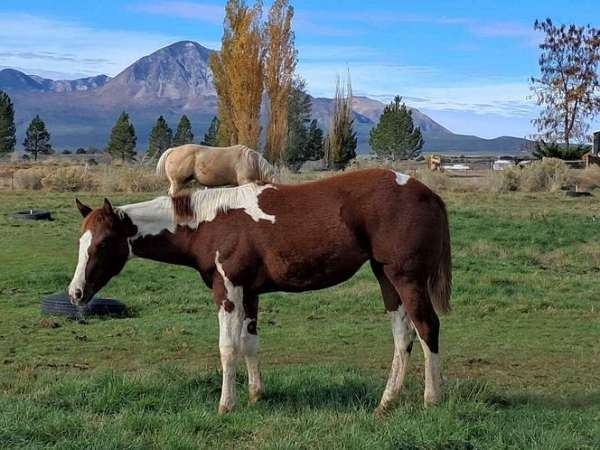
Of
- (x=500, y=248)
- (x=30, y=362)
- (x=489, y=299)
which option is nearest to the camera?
(x=30, y=362)

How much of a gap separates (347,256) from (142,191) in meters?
21.9

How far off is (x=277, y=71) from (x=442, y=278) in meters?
32.2

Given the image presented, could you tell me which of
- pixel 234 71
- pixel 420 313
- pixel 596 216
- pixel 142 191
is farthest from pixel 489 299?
pixel 234 71

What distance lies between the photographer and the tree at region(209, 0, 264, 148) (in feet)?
117

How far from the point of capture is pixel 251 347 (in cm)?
595

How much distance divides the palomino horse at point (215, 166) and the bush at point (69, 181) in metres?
18.8

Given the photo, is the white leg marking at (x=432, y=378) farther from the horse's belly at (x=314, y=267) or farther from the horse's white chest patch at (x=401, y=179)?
the horse's white chest patch at (x=401, y=179)

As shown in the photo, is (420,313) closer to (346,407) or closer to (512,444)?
(346,407)

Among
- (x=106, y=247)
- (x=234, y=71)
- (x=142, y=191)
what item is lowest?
(x=142, y=191)

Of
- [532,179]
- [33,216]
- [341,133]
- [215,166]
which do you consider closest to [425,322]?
[215,166]

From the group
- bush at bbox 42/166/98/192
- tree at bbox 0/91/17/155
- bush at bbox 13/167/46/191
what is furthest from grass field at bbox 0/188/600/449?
tree at bbox 0/91/17/155

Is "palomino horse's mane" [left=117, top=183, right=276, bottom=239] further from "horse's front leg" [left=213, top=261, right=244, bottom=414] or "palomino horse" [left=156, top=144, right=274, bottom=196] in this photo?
"palomino horse" [left=156, top=144, right=274, bottom=196]

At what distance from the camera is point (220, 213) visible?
5.81 metres

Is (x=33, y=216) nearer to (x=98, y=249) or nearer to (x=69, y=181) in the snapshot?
(x=69, y=181)
